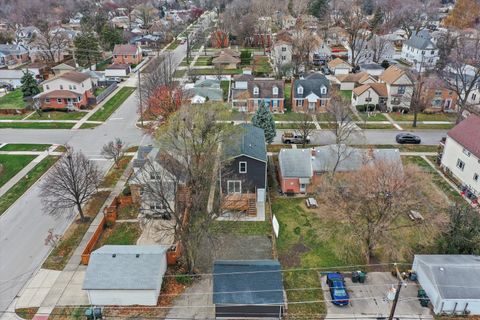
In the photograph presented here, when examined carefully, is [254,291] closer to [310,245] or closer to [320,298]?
[320,298]

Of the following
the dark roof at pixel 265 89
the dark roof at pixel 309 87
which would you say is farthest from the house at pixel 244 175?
the dark roof at pixel 309 87

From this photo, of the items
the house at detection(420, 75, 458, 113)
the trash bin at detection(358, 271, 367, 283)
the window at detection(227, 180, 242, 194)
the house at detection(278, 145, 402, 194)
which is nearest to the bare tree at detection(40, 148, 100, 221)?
the window at detection(227, 180, 242, 194)

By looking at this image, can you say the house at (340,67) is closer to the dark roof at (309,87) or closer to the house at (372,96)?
the house at (372,96)

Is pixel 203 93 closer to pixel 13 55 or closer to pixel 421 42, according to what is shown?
pixel 421 42

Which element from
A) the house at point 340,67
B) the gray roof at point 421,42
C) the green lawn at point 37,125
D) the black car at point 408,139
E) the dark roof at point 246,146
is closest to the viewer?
the dark roof at point 246,146

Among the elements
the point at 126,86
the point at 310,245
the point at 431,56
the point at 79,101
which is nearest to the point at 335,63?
the point at 431,56

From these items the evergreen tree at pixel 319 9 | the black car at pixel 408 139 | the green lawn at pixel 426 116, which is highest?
the evergreen tree at pixel 319 9
